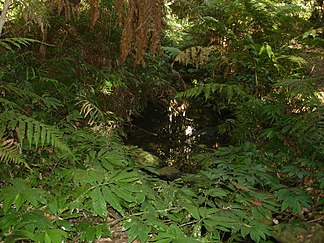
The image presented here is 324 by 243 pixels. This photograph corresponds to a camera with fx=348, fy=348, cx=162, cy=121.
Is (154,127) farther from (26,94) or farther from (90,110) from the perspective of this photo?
(26,94)

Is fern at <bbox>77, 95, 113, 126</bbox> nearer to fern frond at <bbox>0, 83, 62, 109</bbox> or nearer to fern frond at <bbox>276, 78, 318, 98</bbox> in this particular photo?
fern frond at <bbox>0, 83, 62, 109</bbox>

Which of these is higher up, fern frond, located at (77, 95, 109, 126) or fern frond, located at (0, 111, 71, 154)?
fern frond, located at (0, 111, 71, 154)

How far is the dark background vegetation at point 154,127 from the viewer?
1.68m

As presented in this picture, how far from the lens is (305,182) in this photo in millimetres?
3277

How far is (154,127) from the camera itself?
5.91 metres

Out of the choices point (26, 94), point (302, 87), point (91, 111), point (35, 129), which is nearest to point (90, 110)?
point (91, 111)

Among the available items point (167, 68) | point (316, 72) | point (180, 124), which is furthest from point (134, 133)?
point (316, 72)

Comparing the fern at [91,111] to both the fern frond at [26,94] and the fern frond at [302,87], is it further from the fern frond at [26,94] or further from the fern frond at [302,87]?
the fern frond at [302,87]

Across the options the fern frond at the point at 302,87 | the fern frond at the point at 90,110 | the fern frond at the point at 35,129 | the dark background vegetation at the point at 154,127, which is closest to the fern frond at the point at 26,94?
the dark background vegetation at the point at 154,127

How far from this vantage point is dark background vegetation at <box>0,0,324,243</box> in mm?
1681

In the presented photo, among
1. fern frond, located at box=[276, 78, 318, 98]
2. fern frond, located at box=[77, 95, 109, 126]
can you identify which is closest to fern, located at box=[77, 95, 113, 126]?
fern frond, located at box=[77, 95, 109, 126]

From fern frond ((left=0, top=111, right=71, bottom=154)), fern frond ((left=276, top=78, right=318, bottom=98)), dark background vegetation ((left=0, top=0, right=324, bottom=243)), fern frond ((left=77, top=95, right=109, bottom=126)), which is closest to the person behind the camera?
dark background vegetation ((left=0, top=0, right=324, bottom=243))

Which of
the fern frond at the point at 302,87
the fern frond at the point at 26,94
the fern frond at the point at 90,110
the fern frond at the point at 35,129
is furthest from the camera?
the fern frond at the point at 90,110

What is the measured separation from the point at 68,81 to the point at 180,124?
2.56m
